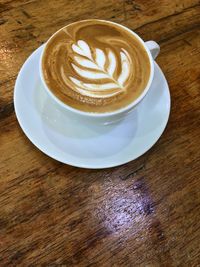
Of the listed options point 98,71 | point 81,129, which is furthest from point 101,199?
point 98,71

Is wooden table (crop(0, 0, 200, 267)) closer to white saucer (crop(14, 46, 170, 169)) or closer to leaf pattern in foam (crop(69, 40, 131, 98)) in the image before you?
white saucer (crop(14, 46, 170, 169))

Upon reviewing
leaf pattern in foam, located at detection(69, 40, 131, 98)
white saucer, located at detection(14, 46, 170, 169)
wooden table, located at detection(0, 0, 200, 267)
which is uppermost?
leaf pattern in foam, located at detection(69, 40, 131, 98)

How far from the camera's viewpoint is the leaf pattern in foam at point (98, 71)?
714 millimetres

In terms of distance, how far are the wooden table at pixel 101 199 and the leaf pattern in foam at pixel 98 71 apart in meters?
0.19

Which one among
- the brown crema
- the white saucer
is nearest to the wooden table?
the white saucer

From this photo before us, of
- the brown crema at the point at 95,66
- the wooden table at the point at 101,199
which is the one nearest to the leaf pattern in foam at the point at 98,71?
the brown crema at the point at 95,66

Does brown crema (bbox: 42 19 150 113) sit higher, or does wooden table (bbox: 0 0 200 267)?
brown crema (bbox: 42 19 150 113)

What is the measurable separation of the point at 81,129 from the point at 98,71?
15 cm

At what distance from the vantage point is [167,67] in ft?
3.09

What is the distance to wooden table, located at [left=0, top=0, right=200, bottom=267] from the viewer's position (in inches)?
26.6

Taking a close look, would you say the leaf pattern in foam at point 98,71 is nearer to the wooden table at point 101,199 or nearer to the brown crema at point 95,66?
the brown crema at point 95,66

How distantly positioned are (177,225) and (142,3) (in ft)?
2.32

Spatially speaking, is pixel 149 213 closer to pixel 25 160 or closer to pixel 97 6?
pixel 25 160

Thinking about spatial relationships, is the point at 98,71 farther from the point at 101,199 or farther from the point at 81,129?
the point at 101,199
